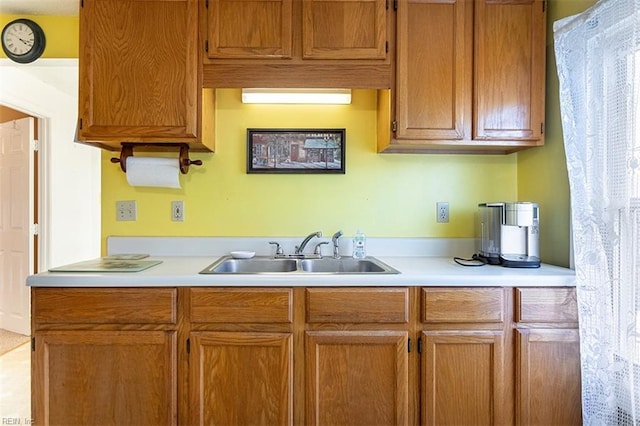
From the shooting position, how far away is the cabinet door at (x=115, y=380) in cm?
142

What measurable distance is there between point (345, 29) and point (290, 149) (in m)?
0.68

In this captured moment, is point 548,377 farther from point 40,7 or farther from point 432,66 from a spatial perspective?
point 40,7

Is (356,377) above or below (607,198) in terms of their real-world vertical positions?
below

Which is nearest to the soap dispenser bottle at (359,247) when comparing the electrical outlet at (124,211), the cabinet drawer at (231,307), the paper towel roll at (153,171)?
the cabinet drawer at (231,307)

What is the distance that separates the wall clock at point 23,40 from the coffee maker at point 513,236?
279 centimetres

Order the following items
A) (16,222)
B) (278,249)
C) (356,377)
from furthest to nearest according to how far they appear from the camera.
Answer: (16,222), (278,249), (356,377)

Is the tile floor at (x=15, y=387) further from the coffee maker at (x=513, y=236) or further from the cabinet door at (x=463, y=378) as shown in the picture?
the coffee maker at (x=513, y=236)

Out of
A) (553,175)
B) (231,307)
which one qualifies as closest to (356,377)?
(231,307)

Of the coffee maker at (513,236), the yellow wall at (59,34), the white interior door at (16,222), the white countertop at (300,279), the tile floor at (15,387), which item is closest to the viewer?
the white countertop at (300,279)

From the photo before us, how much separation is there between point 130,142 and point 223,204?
56 centimetres

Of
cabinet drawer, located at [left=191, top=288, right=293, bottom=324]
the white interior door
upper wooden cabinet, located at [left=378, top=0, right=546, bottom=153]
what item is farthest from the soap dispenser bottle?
the white interior door

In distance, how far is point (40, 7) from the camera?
6.91 feet

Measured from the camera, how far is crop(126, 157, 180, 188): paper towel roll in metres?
1.85

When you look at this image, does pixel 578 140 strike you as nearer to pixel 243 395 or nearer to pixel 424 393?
pixel 424 393
